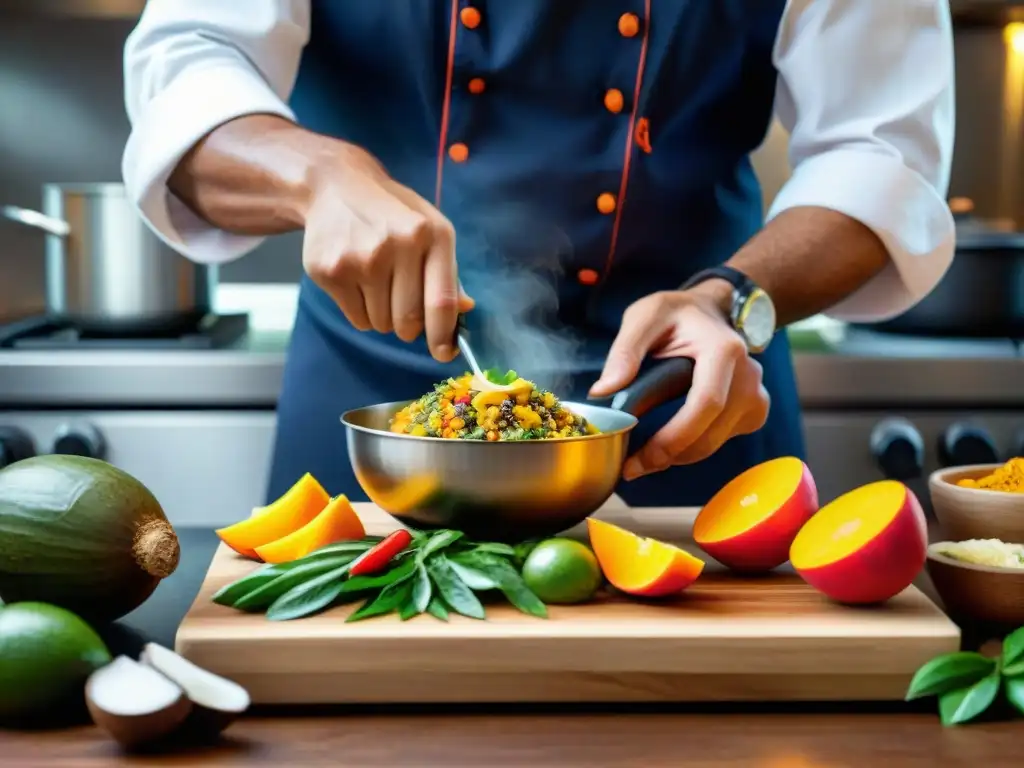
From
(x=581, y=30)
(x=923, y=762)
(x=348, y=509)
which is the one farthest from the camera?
(x=581, y=30)

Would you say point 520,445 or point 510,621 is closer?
point 510,621

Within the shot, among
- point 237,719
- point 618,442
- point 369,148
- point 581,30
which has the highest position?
point 581,30

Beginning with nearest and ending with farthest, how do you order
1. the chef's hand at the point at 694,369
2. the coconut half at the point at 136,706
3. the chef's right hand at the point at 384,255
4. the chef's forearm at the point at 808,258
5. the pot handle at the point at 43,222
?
the coconut half at the point at 136,706, the chef's right hand at the point at 384,255, the chef's hand at the point at 694,369, the chef's forearm at the point at 808,258, the pot handle at the point at 43,222

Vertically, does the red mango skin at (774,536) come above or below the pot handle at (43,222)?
below

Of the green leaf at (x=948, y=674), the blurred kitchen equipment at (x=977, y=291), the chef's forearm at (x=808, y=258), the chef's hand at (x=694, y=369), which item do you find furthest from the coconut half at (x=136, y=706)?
the blurred kitchen equipment at (x=977, y=291)

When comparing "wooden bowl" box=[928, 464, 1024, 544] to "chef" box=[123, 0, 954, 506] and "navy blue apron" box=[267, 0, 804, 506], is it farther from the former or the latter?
"navy blue apron" box=[267, 0, 804, 506]

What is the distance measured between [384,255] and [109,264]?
146 cm

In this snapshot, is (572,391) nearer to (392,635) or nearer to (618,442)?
(618,442)

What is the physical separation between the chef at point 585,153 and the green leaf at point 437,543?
46 cm

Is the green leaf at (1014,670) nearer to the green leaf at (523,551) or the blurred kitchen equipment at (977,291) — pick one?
the green leaf at (523,551)

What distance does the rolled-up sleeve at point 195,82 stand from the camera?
4.88 feet

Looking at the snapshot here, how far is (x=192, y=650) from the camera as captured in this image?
0.96 m

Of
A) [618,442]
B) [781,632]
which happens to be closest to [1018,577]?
[781,632]

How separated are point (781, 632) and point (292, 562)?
1.34 ft
